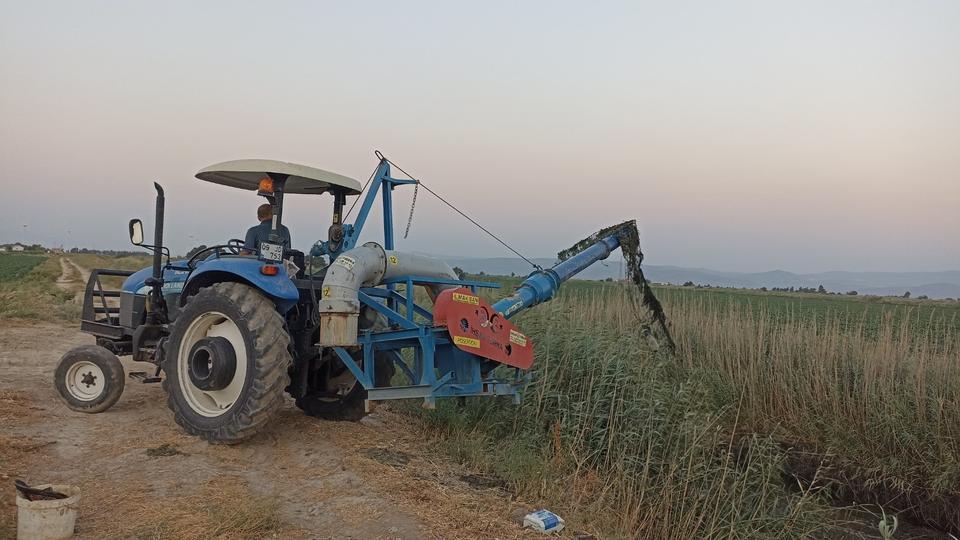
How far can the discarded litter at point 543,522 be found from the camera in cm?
373

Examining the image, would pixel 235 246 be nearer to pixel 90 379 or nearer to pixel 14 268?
pixel 90 379

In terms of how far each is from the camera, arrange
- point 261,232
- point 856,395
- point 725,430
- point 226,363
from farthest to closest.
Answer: point 725,430
point 856,395
point 261,232
point 226,363

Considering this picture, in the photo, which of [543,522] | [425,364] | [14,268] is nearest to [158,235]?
[425,364]

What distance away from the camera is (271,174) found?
523cm

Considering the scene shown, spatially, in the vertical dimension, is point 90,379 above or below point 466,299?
below

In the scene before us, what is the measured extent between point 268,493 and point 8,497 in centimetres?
135

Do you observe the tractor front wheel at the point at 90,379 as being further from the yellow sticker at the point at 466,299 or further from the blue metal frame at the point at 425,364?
the yellow sticker at the point at 466,299

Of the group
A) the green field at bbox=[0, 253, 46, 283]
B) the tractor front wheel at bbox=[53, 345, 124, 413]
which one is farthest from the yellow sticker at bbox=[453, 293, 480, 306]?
the green field at bbox=[0, 253, 46, 283]

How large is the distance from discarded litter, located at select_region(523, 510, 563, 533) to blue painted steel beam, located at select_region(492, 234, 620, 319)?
197 centimetres

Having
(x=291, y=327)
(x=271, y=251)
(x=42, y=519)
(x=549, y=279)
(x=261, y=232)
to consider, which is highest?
(x=261, y=232)

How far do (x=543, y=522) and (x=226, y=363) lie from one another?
258 cm

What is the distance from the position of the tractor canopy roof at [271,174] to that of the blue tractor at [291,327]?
13 millimetres

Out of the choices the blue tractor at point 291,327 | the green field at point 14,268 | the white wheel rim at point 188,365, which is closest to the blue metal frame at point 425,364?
the blue tractor at point 291,327

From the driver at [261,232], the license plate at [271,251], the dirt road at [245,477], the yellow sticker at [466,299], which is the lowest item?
the dirt road at [245,477]
